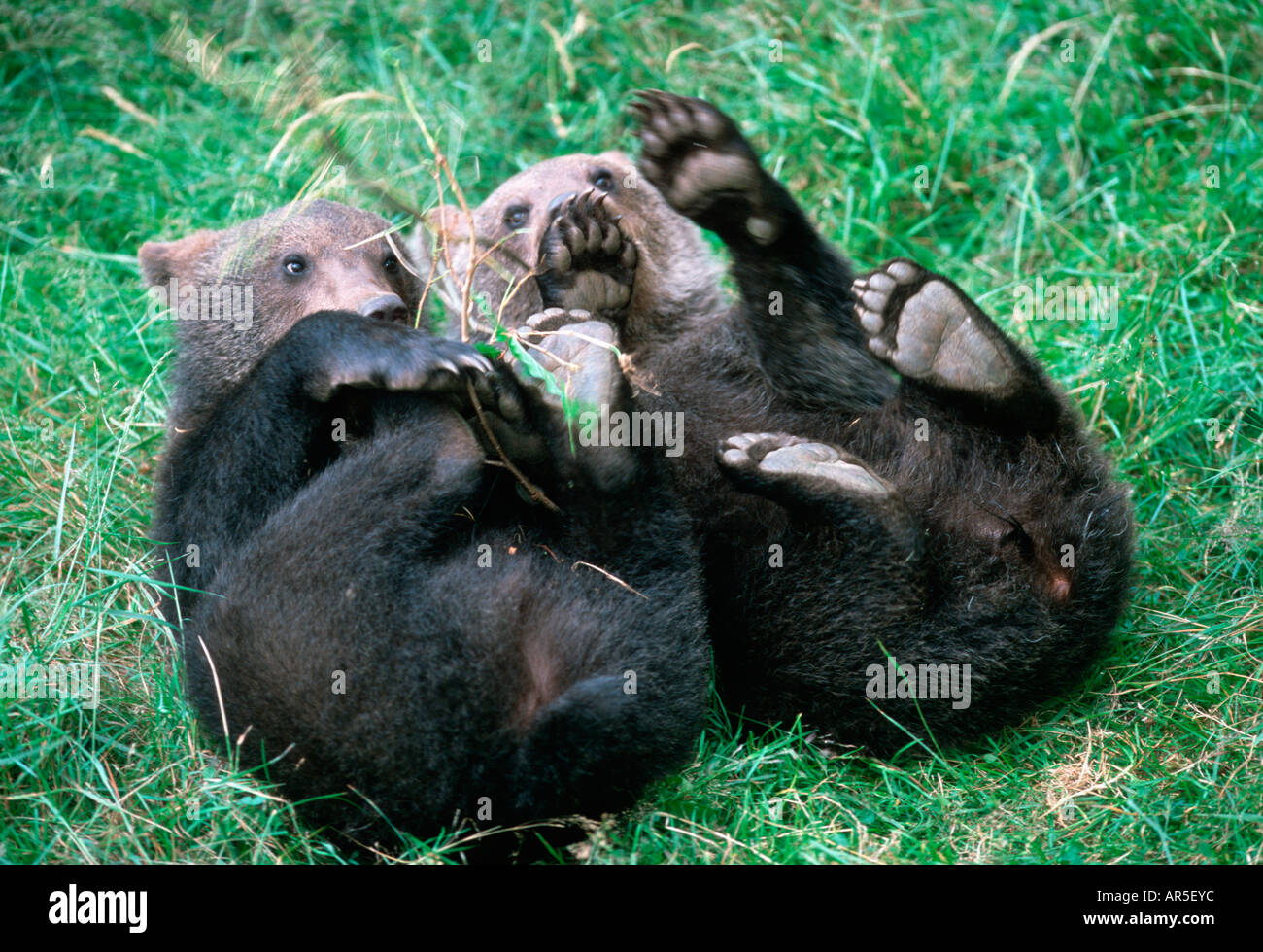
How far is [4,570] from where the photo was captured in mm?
5055

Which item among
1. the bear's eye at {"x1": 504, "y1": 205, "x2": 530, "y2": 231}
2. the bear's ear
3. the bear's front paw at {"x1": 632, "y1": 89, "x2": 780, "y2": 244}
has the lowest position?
the bear's ear

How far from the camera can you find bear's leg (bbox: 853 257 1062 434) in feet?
14.8

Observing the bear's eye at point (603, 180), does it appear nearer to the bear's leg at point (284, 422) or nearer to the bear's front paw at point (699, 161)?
the bear's front paw at point (699, 161)

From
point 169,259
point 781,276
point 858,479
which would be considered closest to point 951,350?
point 858,479

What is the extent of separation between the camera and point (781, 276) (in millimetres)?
5129

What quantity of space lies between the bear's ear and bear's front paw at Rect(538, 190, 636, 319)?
1609 millimetres

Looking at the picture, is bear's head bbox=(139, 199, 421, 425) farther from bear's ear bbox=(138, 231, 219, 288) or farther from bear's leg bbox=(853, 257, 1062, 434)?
bear's leg bbox=(853, 257, 1062, 434)

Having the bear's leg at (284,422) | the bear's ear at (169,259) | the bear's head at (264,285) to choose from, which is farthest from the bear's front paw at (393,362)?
the bear's ear at (169,259)

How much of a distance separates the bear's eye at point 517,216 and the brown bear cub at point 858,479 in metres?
0.83

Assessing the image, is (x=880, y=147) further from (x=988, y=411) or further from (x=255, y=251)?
(x=255, y=251)

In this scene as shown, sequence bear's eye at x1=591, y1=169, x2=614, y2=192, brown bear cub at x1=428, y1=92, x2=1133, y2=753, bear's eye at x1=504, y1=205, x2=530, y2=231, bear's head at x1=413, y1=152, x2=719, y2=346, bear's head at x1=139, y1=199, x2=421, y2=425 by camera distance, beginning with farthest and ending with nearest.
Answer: bear's eye at x1=591, y1=169, x2=614, y2=192 < bear's eye at x1=504, y1=205, x2=530, y2=231 < bear's head at x1=413, y1=152, x2=719, y2=346 < bear's head at x1=139, y1=199, x2=421, y2=425 < brown bear cub at x1=428, y1=92, x2=1133, y2=753

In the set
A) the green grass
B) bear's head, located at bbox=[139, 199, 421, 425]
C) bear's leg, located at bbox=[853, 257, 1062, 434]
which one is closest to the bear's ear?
bear's head, located at bbox=[139, 199, 421, 425]
